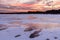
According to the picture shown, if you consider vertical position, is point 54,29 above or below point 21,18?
below

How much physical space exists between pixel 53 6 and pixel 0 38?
0.61 metres

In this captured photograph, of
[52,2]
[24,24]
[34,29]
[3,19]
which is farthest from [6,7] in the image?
[52,2]

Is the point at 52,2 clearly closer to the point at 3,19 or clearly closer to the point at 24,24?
the point at 24,24

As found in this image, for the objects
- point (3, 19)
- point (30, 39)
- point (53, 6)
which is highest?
point (53, 6)

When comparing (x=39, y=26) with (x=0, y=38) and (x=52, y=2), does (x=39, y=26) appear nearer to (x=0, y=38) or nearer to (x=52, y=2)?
(x=52, y=2)

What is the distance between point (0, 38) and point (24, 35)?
8.4 inches

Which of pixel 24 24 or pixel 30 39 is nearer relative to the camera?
pixel 30 39

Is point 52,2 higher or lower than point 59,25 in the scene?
higher

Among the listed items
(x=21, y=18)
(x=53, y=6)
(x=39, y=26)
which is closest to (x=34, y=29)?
(x=39, y=26)

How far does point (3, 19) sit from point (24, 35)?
30 centimetres

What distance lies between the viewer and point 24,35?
4.27 ft

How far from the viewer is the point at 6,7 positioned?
1.47 m

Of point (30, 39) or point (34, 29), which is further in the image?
point (34, 29)

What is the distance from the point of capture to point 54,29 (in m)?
1.36
